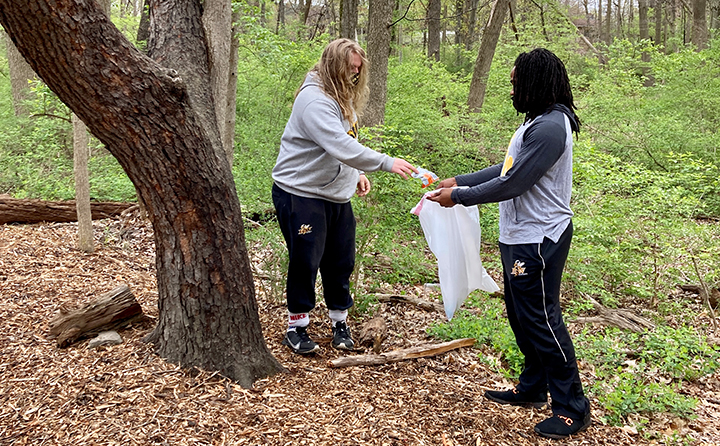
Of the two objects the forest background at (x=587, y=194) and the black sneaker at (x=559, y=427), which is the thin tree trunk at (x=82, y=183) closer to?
the forest background at (x=587, y=194)

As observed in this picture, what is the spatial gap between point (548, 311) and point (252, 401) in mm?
1620

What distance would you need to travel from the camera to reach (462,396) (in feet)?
10.3

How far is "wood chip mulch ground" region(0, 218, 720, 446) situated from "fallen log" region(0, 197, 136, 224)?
8.62 ft

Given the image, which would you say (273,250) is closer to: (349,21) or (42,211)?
(42,211)

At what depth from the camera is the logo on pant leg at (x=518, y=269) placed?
8.90 ft

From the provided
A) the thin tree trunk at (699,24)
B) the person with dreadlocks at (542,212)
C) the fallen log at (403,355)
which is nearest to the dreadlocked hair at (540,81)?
the person with dreadlocks at (542,212)

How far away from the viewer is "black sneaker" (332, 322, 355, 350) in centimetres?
362

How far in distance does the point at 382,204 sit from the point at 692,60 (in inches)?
408

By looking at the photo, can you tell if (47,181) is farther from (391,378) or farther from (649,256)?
(649,256)

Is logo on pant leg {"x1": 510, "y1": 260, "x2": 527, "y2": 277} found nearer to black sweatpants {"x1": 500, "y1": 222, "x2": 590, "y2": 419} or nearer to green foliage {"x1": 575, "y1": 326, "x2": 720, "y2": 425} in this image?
black sweatpants {"x1": 500, "y1": 222, "x2": 590, "y2": 419}

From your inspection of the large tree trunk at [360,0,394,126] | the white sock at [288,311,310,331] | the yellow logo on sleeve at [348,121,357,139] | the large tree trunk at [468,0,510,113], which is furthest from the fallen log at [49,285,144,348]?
the large tree trunk at [468,0,510,113]

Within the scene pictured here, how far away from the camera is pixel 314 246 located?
10.6 ft

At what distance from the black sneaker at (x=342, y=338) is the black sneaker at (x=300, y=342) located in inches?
6.5

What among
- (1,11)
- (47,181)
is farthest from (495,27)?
(1,11)
